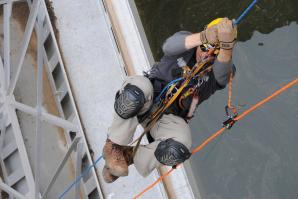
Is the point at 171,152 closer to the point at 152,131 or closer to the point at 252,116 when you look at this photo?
the point at 152,131

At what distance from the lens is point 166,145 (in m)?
2.94

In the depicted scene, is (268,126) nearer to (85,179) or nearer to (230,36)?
(85,179)

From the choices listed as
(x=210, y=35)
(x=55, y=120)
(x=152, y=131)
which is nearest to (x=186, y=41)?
(x=210, y=35)

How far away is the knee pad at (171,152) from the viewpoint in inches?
113

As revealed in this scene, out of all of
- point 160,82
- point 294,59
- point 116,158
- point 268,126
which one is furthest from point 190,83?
point 294,59

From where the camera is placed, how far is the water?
270 inches

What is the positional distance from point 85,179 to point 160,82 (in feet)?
6.43

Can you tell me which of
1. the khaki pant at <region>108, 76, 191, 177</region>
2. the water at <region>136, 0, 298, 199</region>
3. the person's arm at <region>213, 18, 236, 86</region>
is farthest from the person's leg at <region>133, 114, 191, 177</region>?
the water at <region>136, 0, 298, 199</region>

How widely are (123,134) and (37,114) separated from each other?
5.83ft

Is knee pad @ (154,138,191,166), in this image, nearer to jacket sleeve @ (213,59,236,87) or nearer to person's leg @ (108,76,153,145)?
person's leg @ (108,76,153,145)

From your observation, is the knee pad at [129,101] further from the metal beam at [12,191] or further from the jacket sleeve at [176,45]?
the metal beam at [12,191]

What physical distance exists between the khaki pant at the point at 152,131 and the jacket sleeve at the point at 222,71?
0.44 m

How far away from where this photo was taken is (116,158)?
3199 mm

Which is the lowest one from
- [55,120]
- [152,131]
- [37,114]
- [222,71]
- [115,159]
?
[115,159]
